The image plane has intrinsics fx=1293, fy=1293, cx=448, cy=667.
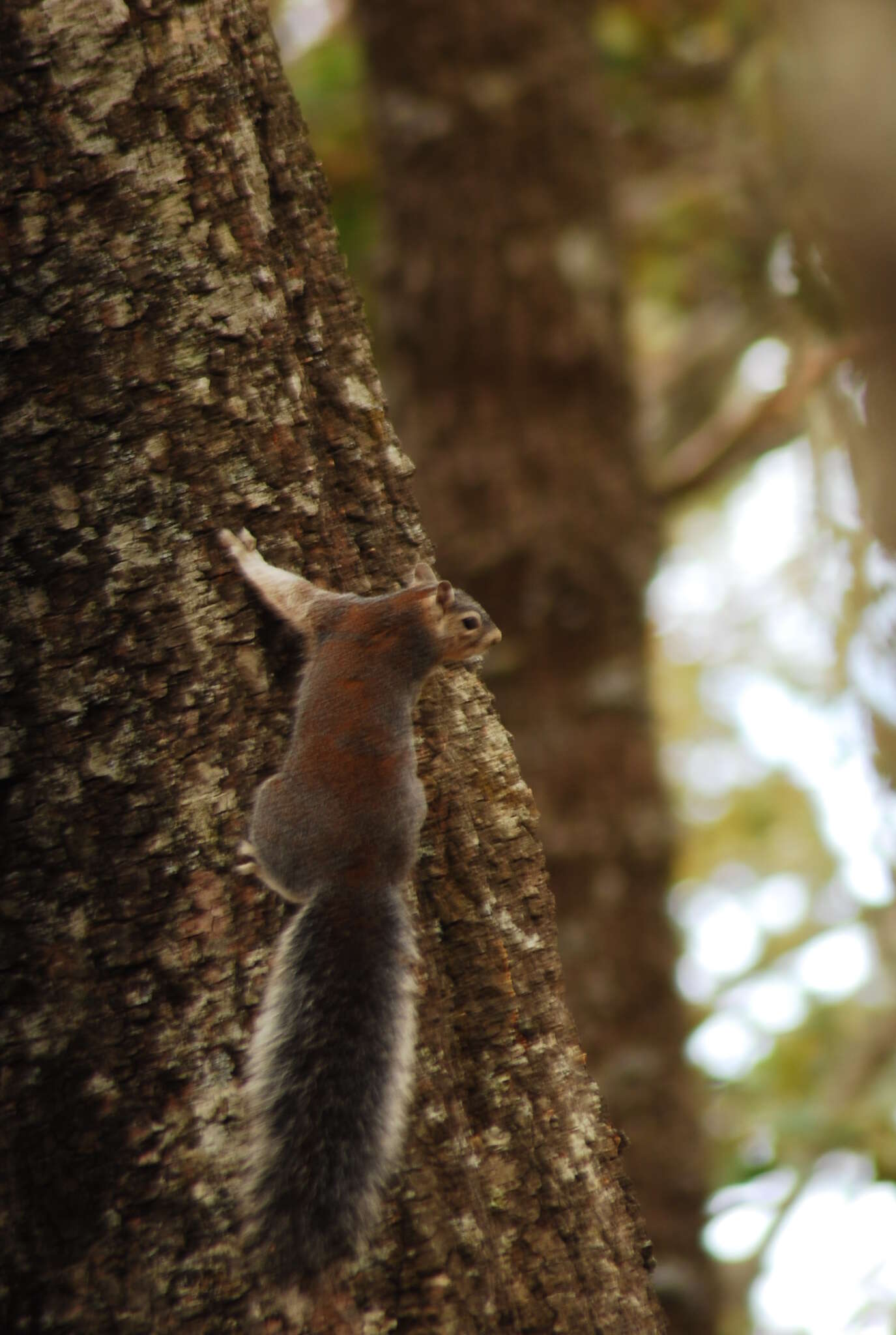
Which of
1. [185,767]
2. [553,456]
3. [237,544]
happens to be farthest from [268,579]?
[553,456]

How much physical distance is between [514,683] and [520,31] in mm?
2358

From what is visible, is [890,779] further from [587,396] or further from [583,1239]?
[587,396]

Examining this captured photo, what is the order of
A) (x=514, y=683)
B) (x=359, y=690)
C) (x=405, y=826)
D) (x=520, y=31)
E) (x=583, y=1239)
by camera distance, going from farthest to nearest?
(x=520, y=31) → (x=514, y=683) → (x=359, y=690) → (x=405, y=826) → (x=583, y=1239)

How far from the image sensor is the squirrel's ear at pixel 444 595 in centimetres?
211

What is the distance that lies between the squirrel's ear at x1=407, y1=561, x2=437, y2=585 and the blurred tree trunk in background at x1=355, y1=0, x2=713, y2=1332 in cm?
226

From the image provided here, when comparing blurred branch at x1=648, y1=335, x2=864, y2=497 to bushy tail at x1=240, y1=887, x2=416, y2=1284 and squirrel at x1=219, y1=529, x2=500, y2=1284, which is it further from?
bushy tail at x1=240, y1=887, x2=416, y2=1284

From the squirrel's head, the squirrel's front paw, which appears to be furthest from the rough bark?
the squirrel's head

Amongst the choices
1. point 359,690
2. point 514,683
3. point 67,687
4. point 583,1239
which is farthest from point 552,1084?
point 514,683

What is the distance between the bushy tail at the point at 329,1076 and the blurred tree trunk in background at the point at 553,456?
262cm

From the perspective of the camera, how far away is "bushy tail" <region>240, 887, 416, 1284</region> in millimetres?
1539

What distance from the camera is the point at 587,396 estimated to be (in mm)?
4551

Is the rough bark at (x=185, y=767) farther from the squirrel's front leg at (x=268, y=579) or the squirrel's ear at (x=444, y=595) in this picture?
the squirrel's ear at (x=444, y=595)

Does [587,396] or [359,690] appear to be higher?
[359,690]

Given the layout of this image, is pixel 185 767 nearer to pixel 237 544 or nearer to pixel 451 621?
pixel 237 544
